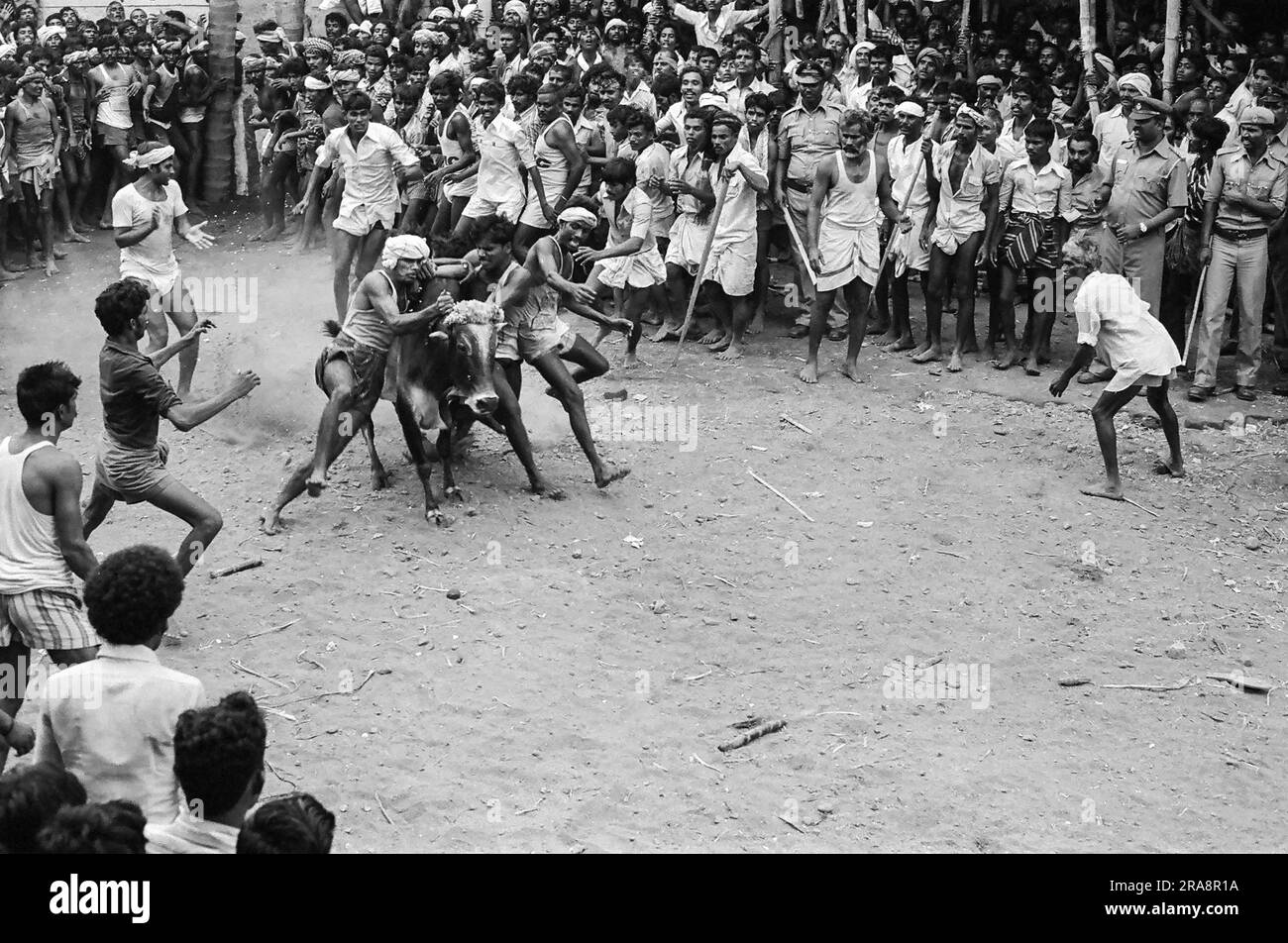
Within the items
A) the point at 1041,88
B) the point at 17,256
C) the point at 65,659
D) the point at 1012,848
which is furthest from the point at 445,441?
the point at 17,256

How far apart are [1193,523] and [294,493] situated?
17.7ft

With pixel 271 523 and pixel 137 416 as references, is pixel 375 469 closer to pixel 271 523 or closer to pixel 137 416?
pixel 271 523

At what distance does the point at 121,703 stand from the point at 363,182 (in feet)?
A: 24.8

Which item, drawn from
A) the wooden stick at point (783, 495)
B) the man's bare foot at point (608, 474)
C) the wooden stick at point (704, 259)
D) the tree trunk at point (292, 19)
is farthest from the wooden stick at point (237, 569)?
the tree trunk at point (292, 19)

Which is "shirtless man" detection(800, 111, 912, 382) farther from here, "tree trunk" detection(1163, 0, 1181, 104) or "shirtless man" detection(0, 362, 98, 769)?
"shirtless man" detection(0, 362, 98, 769)

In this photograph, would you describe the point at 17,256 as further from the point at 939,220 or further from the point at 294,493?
the point at 939,220

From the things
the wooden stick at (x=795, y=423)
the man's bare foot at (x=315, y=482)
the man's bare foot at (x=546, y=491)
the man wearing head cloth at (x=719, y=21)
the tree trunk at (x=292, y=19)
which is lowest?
the man's bare foot at (x=546, y=491)

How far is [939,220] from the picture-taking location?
451 inches

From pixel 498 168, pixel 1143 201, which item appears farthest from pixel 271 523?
pixel 1143 201

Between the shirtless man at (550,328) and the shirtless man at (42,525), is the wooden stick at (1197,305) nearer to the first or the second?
the shirtless man at (550,328)

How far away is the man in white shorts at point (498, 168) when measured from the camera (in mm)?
11797

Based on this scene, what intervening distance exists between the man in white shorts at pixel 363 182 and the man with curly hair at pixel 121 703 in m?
7.24

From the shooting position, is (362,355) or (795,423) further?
(795,423)

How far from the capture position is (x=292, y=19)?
17203 millimetres
